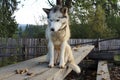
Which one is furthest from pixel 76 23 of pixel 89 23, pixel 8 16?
pixel 8 16

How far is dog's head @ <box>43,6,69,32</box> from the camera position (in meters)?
5.14

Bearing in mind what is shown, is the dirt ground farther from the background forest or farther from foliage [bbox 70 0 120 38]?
foliage [bbox 70 0 120 38]

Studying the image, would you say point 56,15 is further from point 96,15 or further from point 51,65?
point 96,15

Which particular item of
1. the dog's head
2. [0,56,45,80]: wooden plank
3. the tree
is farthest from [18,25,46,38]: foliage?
the dog's head

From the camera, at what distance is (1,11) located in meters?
27.6

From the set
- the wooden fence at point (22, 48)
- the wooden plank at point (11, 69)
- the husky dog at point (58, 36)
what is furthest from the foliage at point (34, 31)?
the wooden plank at point (11, 69)

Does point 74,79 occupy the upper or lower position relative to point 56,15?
lower

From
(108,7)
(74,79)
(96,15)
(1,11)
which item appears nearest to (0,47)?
(74,79)

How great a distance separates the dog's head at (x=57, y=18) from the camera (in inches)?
202

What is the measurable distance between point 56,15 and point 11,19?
26210 mm

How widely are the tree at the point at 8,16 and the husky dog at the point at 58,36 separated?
69.1ft

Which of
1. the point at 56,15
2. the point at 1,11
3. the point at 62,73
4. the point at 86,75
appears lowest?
the point at 86,75

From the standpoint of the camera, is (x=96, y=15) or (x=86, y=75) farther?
(x=96, y=15)

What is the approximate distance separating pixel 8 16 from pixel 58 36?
24.9m
